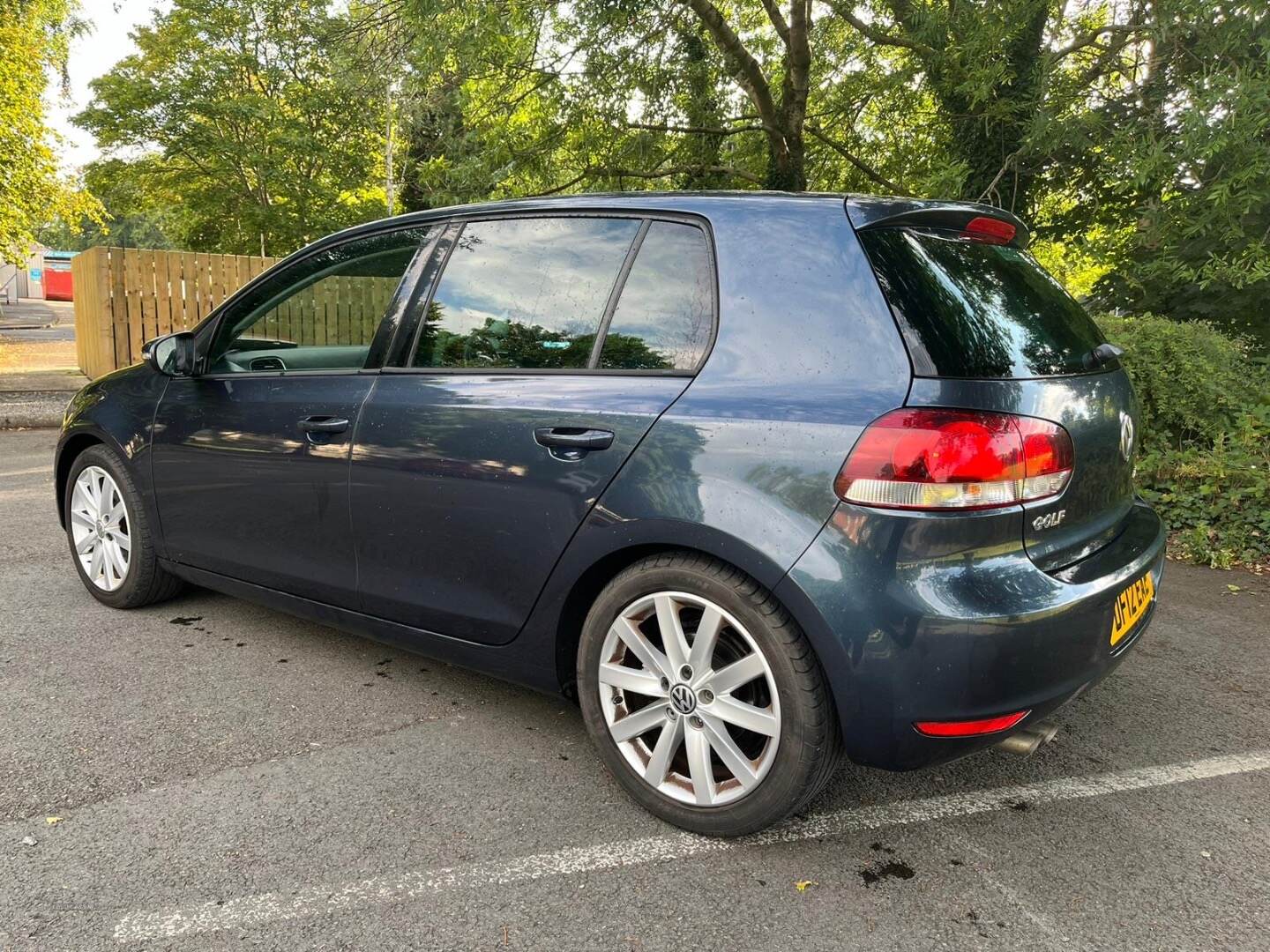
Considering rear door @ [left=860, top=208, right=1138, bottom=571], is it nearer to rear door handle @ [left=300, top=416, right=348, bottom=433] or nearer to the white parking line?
the white parking line

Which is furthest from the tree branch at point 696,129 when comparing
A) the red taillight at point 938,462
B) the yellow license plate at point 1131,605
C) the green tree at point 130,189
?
the green tree at point 130,189

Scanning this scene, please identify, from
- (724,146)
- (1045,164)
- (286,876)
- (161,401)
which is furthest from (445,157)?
(286,876)

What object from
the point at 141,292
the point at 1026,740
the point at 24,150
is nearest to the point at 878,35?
the point at 141,292

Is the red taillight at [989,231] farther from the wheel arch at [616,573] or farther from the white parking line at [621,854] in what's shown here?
the white parking line at [621,854]

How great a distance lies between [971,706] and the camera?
6.93ft

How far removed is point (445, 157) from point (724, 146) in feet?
15.0

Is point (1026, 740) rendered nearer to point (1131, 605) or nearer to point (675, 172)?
point (1131, 605)

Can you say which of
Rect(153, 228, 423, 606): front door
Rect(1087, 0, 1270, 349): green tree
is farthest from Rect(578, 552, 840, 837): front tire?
Rect(1087, 0, 1270, 349): green tree

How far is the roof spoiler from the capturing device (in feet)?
7.85

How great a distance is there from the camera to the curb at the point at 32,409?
9516mm

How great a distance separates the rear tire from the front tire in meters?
2.35

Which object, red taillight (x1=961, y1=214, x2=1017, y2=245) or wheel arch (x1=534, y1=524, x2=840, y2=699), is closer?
wheel arch (x1=534, y1=524, x2=840, y2=699)

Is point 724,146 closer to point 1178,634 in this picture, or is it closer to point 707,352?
point 1178,634

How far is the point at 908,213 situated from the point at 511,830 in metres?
1.96
